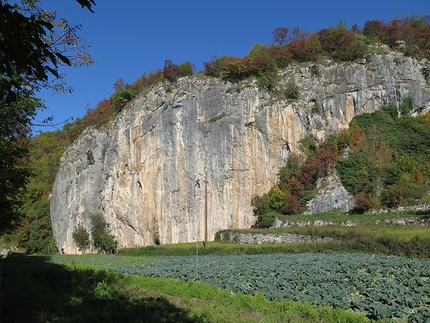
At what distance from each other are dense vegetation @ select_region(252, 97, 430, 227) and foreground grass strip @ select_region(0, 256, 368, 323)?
94.8 feet

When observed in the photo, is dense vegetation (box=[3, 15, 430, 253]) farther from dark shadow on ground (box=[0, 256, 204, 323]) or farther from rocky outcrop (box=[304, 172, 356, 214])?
dark shadow on ground (box=[0, 256, 204, 323])

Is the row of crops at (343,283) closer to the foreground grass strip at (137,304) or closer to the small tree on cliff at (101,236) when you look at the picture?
the foreground grass strip at (137,304)

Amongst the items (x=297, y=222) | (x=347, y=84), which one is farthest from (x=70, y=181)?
(x=347, y=84)

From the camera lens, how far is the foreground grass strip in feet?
30.6

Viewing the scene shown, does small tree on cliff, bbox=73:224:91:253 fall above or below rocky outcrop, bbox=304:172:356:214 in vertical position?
below

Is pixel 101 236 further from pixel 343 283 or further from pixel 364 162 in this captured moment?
pixel 343 283

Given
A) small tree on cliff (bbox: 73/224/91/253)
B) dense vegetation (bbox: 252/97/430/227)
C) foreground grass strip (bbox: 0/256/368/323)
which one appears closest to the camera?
foreground grass strip (bbox: 0/256/368/323)

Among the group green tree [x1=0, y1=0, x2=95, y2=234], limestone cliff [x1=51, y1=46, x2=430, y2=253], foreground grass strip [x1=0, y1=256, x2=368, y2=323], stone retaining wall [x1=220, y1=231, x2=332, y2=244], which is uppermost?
limestone cliff [x1=51, y1=46, x2=430, y2=253]

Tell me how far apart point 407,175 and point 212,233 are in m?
24.7

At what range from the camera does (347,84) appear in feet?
160

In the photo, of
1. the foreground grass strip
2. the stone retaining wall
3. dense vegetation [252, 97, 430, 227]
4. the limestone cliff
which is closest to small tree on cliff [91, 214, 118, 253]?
the limestone cliff

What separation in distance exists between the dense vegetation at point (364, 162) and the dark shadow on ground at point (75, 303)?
2965 centimetres

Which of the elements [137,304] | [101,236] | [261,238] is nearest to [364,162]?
[261,238]

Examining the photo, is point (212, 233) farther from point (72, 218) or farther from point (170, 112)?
point (72, 218)
